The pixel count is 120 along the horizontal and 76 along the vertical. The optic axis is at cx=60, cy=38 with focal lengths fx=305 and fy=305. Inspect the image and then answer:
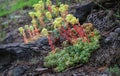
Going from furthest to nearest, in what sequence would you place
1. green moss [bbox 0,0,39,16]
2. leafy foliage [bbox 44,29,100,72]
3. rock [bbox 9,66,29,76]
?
green moss [bbox 0,0,39,16] → rock [bbox 9,66,29,76] → leafy foliage [bbox 44,29,100,72]

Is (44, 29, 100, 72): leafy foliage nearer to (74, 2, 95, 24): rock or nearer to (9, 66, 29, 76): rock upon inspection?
(9, 66, 29, 76): rock

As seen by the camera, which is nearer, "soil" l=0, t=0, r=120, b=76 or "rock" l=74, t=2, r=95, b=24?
"soil" l=0, t=0, r=120, b=76

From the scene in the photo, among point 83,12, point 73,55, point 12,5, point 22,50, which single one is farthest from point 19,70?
point 12,5

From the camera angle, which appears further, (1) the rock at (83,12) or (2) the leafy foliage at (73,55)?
(1) the rock at (83,12)

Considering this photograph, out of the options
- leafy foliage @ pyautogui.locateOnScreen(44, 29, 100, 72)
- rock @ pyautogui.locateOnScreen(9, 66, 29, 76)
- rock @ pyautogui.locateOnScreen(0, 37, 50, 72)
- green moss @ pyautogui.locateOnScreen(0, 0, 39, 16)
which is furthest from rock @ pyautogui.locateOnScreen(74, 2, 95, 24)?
green moss @ pyautogui.locateOnScreen(0, 0, 39, 16)

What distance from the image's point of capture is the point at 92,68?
6.58m

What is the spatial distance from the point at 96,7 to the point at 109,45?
1.69 meters

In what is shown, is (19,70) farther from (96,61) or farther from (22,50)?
(96,61)

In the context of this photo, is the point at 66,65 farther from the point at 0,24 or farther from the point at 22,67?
the point at 0,24

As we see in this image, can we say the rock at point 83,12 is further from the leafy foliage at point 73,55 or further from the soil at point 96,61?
the leafy foliage at point 73,55

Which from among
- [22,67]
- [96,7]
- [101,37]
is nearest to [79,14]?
[96,7]

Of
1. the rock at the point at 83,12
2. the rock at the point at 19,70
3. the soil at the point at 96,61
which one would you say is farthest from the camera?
the rock at the point at 83,12

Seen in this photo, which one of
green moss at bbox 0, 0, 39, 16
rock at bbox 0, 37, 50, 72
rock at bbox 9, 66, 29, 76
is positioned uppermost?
green moss at bbox 0, 0, 39, 16

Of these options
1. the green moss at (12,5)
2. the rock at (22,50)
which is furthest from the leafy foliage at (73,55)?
the green moss at (12,5)
